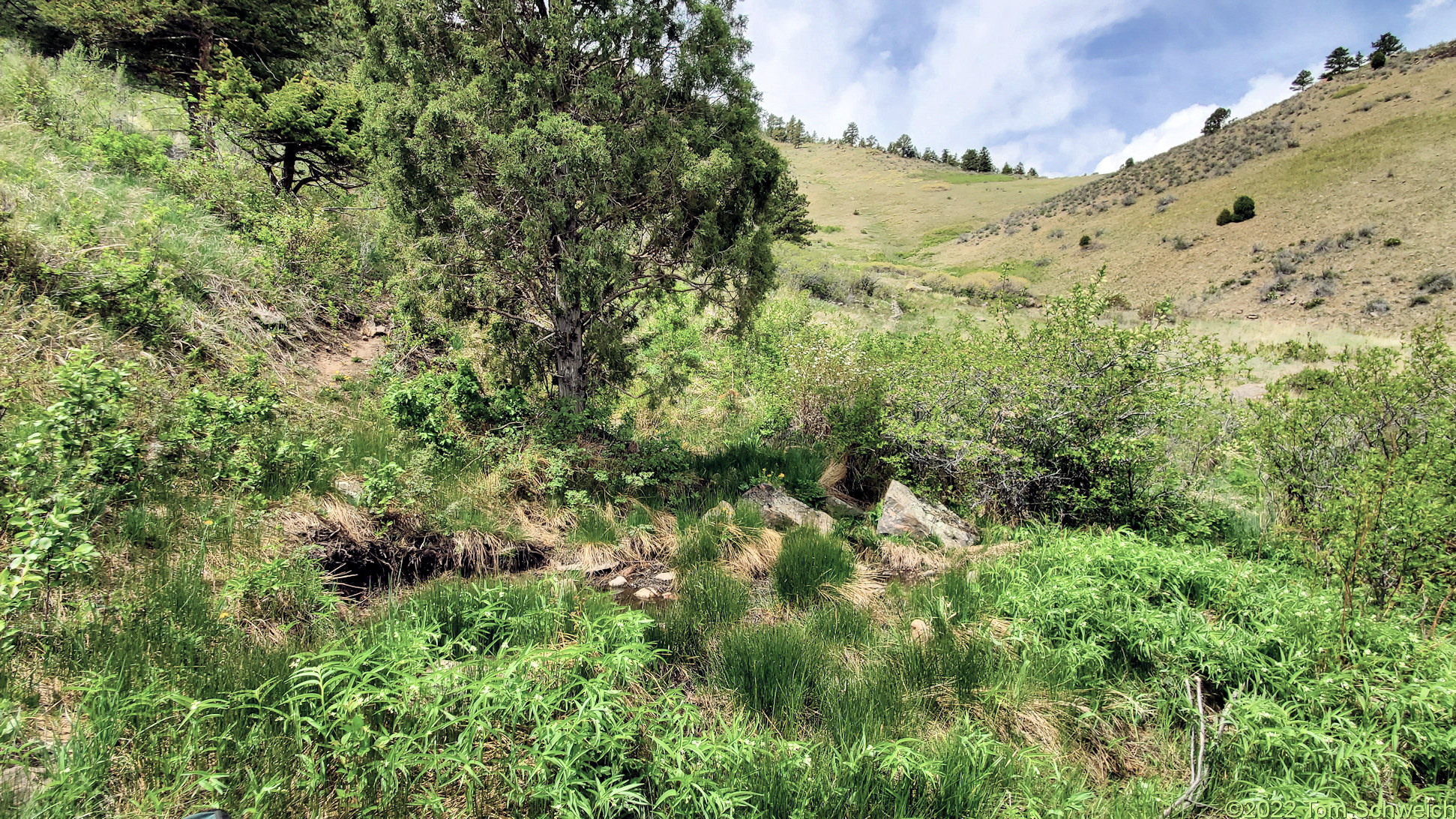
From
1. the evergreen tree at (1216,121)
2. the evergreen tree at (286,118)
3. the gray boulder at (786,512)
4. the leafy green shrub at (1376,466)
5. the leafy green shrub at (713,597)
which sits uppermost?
the evergreen tree at (1216,121)

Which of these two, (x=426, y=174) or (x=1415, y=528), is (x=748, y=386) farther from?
(x=1415, y=528)

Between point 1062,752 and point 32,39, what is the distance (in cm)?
2072

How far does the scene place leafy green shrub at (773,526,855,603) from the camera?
13.3 ft

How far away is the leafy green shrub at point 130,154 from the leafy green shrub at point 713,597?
929cm

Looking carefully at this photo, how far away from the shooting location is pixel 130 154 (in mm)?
7023

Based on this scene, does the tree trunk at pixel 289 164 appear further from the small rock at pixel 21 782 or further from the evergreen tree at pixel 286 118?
the small rock at pixel 21 782

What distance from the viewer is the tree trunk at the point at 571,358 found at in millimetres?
5316

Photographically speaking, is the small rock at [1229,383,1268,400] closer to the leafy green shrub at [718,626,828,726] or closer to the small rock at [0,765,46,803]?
the leafy green shrub at [718,626,828,726]

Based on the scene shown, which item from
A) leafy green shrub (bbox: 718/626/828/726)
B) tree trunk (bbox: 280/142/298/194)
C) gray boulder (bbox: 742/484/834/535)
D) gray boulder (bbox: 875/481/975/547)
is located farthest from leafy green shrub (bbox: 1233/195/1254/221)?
tree trunk (bbox: 280/142/298/194)

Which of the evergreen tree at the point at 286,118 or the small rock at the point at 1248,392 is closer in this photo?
the evergreen tree at the point at 286,118

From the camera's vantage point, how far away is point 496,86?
447 centimetres

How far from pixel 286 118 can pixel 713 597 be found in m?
9.80

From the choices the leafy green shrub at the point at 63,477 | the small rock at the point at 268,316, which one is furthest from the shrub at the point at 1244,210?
the leafy green shrub at the point at 63,477

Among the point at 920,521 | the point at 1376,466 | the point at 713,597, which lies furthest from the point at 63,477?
the point at 1376,466
